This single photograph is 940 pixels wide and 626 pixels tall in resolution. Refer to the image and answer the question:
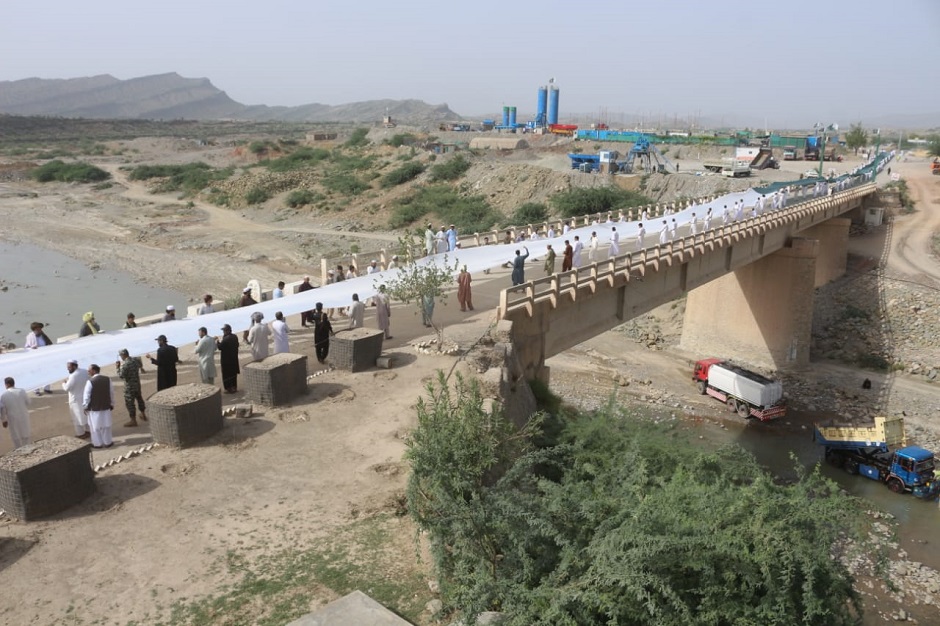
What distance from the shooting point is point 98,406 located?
10.6 metres

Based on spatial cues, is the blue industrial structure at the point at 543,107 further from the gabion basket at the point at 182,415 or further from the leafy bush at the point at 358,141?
the gabion basket at the point at 182,415

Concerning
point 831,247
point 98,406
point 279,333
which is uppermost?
point 279,333

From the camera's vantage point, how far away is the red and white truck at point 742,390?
86.0 ft

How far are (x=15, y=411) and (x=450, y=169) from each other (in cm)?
5644

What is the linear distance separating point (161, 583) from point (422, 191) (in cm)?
5584

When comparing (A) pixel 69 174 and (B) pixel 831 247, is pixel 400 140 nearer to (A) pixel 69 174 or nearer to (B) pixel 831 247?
(A) pixel 69 174

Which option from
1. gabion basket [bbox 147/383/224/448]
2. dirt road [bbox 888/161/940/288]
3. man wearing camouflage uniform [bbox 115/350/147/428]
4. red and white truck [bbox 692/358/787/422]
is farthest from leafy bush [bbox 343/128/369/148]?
gabion basket [bbox 147/383/224/448]

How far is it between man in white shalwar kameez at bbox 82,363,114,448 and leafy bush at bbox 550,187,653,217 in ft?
134

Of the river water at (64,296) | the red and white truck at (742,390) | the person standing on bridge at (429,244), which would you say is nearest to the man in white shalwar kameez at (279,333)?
the person standing on bridge at (429,244)

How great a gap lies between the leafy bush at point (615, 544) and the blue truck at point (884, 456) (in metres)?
14.4

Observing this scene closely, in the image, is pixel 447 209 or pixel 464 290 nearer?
pixel 464 290

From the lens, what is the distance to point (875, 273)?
4141 centimetres

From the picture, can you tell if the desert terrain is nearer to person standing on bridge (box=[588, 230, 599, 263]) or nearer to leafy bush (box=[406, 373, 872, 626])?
leafy bush (box=[406, 373, 872, 626])

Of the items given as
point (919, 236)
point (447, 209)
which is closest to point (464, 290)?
point (447, 209)
